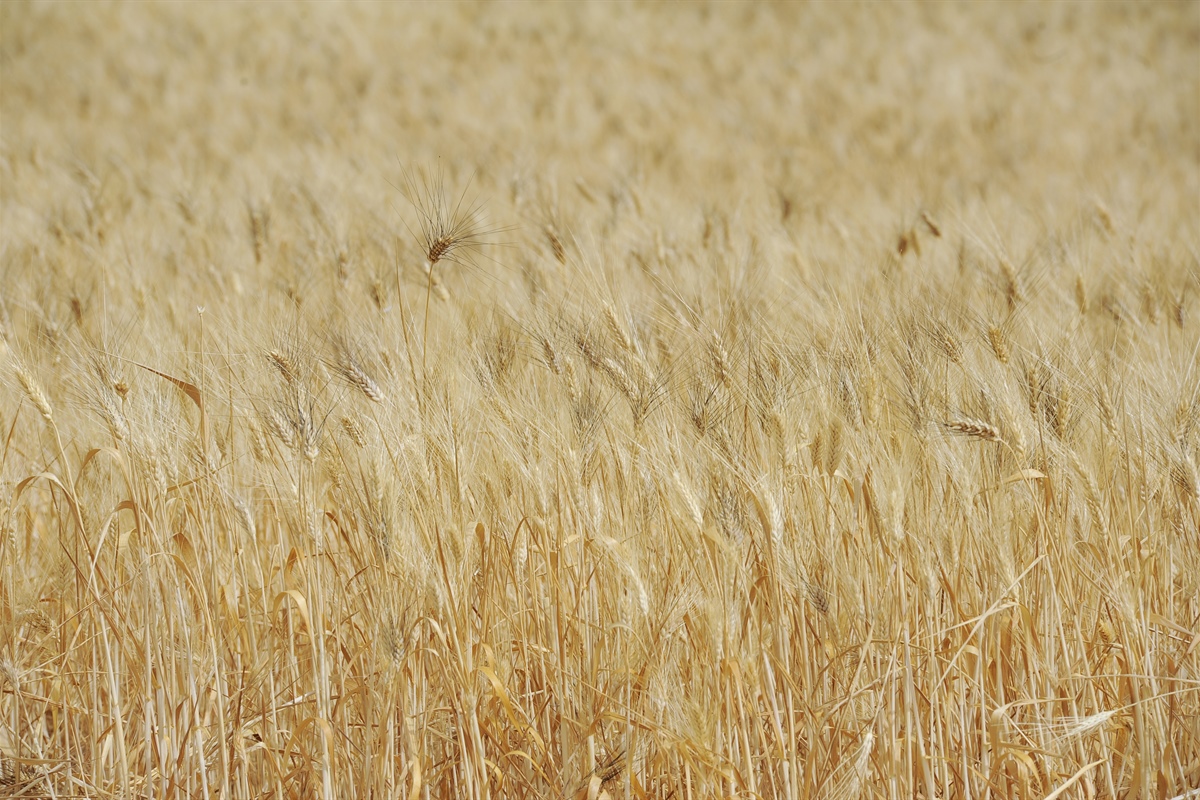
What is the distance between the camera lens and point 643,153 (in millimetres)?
8383

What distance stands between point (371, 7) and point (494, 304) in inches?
463

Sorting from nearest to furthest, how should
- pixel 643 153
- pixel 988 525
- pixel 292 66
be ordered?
pixel 988 525
pixel 643 153
pixel 292 66

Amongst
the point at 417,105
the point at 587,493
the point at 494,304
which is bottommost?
the point at 587,493

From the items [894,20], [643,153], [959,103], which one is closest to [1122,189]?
[643,153]

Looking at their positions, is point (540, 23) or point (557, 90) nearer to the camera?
point (557, 90)

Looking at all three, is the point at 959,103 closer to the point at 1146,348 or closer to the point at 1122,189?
the point at 1122,189

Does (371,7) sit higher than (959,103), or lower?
higher

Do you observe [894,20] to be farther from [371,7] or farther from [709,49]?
[371,7]

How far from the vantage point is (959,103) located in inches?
400

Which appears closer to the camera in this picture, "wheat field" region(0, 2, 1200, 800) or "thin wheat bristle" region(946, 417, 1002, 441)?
"wheat field" region(0, 2, 1200, 800)

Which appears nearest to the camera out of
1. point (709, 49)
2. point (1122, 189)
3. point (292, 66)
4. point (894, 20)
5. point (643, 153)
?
point (1122, 189)

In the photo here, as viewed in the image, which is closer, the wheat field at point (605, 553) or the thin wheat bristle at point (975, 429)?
the wheat field at point (605, 553)

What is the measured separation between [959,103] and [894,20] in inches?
132

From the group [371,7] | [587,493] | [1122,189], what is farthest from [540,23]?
[587,493]
